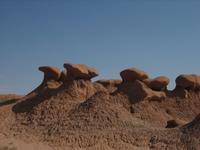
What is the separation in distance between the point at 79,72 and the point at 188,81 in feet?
29.3

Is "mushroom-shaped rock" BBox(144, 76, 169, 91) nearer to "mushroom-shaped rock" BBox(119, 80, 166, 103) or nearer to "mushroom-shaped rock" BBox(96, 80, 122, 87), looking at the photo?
"mushroom-shaped rock" BBox(119, 80, 166, 103)

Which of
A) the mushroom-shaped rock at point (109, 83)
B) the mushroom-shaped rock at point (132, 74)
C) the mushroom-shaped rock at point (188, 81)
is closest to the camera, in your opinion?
the mushroom-shaped rock at point (132, 74)

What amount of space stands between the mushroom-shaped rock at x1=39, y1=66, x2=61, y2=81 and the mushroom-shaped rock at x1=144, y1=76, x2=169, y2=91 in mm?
7316

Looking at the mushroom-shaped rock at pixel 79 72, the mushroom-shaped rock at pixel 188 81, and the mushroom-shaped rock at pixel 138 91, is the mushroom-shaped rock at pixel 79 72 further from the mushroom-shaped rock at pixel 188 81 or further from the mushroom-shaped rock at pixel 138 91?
the mushroom-shaped rock at pixel 188 81

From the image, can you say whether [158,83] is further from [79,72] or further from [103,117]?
[103,117]

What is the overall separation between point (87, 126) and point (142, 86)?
693 cm

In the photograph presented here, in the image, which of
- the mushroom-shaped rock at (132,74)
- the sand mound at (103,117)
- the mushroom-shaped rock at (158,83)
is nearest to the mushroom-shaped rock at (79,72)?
the sand mound at (103,117)

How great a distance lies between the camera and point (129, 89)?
34938 millimetres

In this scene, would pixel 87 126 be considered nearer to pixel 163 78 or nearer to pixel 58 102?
pixel 58 102

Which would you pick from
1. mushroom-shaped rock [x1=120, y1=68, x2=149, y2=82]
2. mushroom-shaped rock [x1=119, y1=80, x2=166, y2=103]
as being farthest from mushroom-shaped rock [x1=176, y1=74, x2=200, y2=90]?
mushroom-shaped rock [x1=120, y1=68, x2=149, y2=82]

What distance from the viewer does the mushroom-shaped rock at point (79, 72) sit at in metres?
35.4

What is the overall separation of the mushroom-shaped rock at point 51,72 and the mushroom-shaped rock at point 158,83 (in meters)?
7.32

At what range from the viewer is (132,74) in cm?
3534

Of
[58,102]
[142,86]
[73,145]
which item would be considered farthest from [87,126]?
[142,86]
